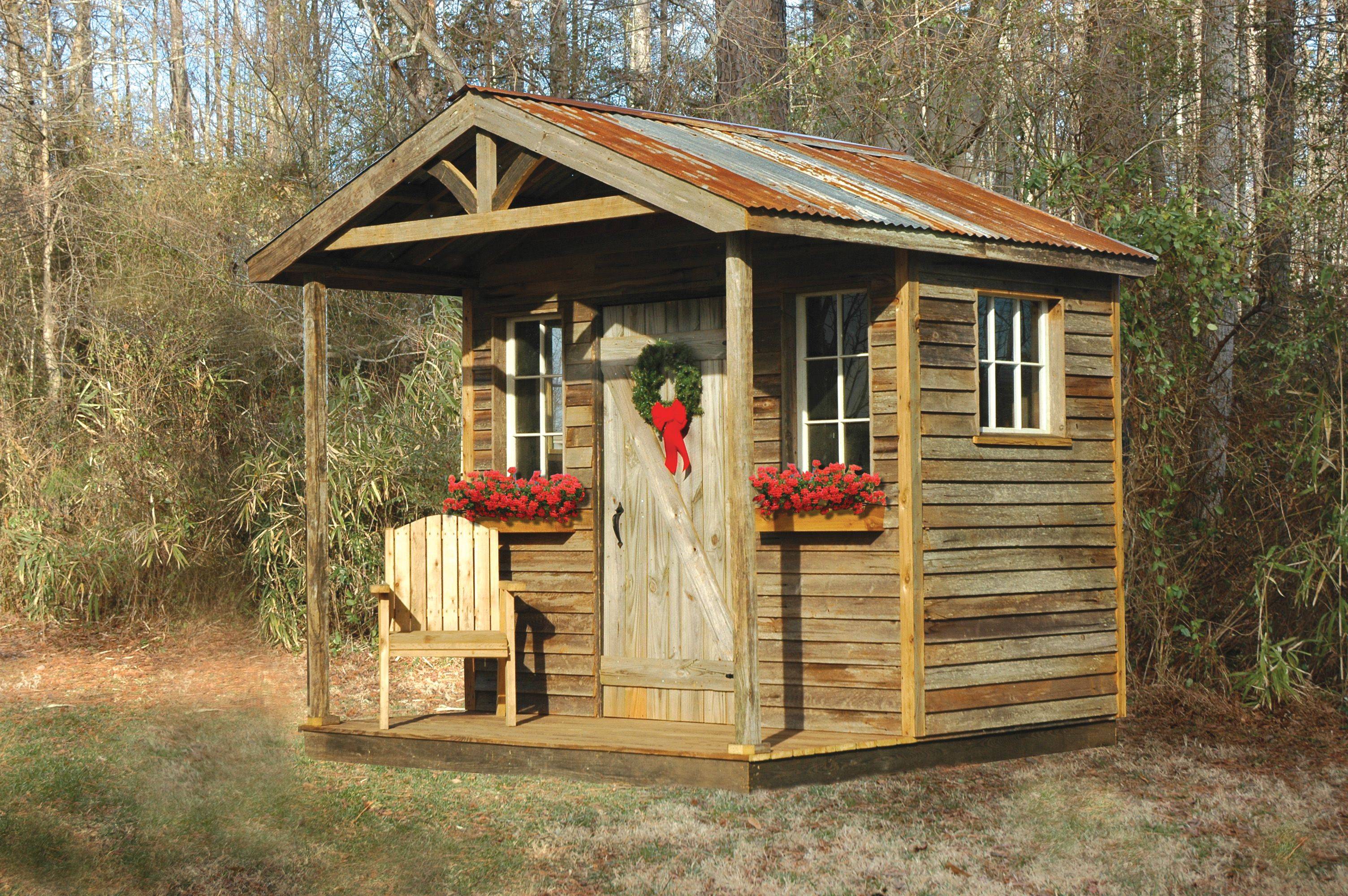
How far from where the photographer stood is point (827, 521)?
7172mm

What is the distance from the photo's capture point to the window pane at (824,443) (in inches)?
294

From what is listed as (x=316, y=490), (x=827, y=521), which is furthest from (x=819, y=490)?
(x=316, y=490)

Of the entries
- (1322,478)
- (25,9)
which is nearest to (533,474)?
(1322,478)

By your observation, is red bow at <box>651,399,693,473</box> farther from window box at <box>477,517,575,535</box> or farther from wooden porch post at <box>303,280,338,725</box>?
wooden porch post at <box>303,280,338,725</box>

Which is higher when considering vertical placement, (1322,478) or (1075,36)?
(1075,36)

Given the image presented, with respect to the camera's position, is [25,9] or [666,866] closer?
[666,866]

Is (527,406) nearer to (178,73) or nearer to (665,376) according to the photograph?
(665,376)

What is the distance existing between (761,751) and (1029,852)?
124 cm

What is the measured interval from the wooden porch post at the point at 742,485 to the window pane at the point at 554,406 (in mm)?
2179

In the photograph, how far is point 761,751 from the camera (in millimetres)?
6375

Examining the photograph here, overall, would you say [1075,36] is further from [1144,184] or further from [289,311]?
[289,311]

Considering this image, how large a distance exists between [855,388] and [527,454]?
2.14 m

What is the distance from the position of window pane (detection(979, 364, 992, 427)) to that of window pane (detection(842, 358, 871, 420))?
0.65m

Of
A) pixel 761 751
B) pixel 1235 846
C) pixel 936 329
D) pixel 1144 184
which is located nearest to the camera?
pixel 1235 846
